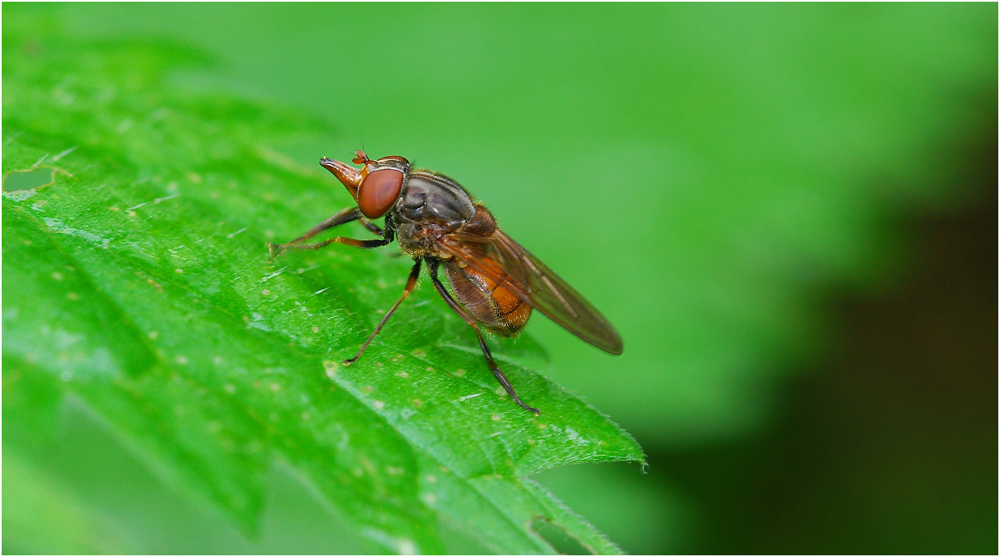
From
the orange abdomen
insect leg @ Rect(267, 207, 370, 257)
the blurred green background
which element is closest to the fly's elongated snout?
insect leg @ Rect(267, 207, 370, 257)

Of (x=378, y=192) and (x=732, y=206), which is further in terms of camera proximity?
(x=732, y=206)

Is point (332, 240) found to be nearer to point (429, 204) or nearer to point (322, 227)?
point (322, 227)

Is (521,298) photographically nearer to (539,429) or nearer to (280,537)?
(539,429)

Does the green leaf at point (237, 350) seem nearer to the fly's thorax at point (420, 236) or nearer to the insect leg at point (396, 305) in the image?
the insect leg at point (396, 305)

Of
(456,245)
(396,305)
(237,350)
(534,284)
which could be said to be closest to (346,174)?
(456,245)

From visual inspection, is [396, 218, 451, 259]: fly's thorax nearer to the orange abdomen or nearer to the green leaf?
the orange abdomen

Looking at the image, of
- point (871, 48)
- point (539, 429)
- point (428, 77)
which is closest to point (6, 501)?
point (539, 429)
